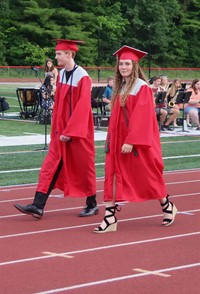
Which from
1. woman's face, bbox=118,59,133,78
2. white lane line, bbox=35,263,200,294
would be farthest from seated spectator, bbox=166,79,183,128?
white lane line, bbox=35,263,200,294

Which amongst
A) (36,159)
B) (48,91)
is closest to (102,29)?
(48,91)

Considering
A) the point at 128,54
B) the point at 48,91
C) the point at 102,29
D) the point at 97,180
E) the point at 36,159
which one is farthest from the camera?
the point at 102,29

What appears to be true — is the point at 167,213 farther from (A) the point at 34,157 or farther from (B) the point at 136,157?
(A) the point at 34,157

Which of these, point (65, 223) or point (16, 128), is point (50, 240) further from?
point (16, 128)

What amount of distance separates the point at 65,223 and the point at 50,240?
1078 millimetres

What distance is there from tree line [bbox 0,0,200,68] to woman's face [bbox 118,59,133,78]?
51.5 m

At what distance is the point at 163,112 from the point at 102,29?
167 ft

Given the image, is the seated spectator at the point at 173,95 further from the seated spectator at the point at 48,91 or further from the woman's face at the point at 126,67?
the woman's face at the point at 126,67

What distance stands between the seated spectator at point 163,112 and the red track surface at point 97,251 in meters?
11.1

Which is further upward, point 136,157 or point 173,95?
point 136,157

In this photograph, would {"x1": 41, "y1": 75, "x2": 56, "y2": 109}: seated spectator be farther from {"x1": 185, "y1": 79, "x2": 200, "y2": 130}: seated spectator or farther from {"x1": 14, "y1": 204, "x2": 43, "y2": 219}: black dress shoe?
{"x1": 14, "y1": 204, "x2": 43, "y2": 219}: black dress shoe

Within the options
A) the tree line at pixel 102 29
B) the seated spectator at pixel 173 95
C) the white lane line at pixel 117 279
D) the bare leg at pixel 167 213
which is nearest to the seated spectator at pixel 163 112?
the seated spectator at pixel 173 95

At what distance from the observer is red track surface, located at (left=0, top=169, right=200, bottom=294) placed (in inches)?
275

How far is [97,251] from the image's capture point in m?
8.30
